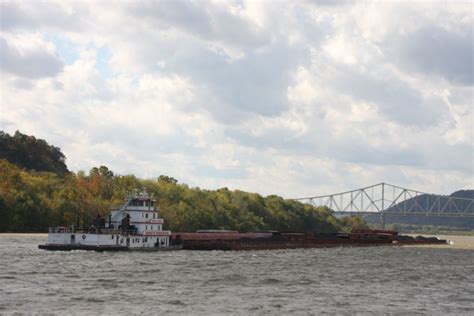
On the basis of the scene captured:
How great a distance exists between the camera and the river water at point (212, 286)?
51906mm

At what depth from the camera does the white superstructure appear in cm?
9488

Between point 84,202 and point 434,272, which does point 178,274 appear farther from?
point 84,202

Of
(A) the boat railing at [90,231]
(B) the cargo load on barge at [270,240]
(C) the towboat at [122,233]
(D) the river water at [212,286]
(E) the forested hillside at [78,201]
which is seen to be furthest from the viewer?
(E) the forested hillside at [78,201]

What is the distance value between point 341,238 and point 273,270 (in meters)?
A: 86.7

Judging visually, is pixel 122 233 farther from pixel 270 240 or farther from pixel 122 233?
pixel 270 240

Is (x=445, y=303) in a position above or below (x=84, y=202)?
below

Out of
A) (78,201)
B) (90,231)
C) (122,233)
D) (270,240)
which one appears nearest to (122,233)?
(122,233)

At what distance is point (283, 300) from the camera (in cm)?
5706

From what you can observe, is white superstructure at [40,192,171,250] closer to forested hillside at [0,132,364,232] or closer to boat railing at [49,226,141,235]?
boat railing at [49,226,141,235]

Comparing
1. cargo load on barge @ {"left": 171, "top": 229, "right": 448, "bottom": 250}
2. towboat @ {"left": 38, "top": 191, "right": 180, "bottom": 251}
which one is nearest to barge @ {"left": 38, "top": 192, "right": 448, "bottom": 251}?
towboat @ {"left": 38, "top": 191, "right": 180, "bottom": 251}

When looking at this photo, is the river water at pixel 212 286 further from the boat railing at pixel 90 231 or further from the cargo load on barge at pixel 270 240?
the cargo load on barge at pixel 270 240

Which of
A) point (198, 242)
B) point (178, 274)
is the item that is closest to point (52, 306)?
point (178, 274)

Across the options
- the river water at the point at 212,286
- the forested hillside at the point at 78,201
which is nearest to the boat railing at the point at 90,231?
the river water at the point at 212,286

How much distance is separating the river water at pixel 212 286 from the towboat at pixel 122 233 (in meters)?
2.02
